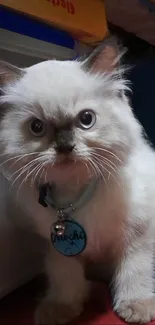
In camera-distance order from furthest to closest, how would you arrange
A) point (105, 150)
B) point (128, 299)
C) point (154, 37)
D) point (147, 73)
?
point (154, 37), point (147, 73), point (128, 299), point (105, 150)

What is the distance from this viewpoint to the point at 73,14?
101 centimetres

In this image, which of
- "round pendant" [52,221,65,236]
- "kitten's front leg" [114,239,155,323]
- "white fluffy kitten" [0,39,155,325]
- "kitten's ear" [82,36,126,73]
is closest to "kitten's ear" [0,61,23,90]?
"white fluffy kitten" [0,39,155,325]

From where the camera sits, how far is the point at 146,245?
0.93 meters

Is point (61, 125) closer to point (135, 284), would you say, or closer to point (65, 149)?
point (65, 149)

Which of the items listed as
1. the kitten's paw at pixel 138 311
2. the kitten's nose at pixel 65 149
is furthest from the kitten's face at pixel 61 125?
the kitten's paw at pixel 138 311

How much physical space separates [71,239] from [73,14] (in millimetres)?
465

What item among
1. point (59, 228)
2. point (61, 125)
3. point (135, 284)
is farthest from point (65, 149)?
point (135, 284)

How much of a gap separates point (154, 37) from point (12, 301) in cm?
86

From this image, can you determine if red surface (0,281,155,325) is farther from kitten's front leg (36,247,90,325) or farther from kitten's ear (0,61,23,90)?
kitten's ear (0,61,23,90)

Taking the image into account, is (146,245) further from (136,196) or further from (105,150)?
(105,150)

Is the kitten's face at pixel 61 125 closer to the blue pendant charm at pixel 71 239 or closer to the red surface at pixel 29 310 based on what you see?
the blue pendant charm at pixel 71 239

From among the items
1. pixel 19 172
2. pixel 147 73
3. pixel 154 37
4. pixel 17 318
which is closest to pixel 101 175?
pixel 19 172

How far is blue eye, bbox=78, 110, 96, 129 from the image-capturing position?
799 mm

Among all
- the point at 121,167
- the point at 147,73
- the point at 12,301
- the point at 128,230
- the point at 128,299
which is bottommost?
the point at 12,301
